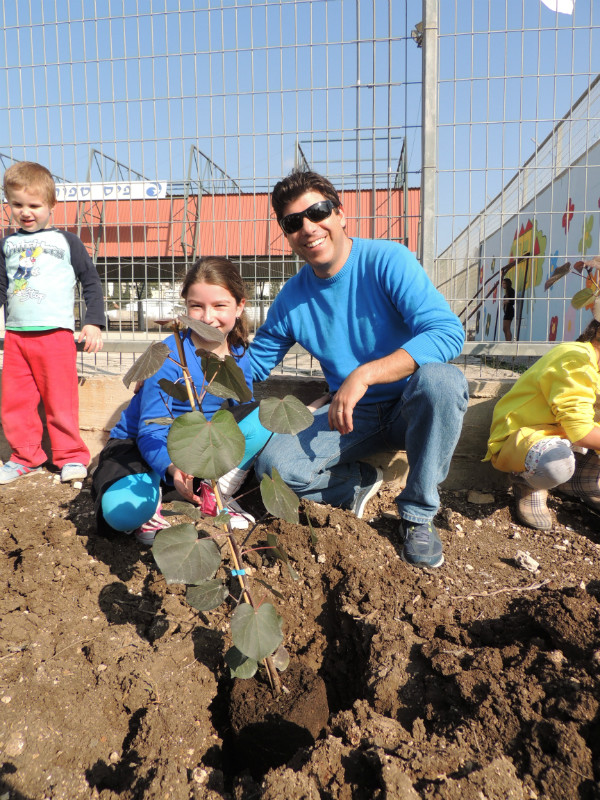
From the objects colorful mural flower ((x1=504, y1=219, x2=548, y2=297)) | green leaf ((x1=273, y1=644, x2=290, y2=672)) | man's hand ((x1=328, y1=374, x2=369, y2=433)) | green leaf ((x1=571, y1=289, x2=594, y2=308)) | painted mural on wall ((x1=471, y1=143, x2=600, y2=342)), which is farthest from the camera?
colorful mural flower ((x1=504, y1=219, x2=548, y2=297))

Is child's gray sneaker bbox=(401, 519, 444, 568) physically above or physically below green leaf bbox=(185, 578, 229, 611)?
below

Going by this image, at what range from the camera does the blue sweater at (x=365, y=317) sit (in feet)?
7.47

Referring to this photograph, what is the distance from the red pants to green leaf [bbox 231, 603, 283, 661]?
2.10 metres

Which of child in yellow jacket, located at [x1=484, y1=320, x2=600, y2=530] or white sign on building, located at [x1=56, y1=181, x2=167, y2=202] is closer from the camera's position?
child in yellow jacket, located at [x1=484, y1=320, x2=600, y2=530]

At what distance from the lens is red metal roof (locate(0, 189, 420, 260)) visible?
3.31m

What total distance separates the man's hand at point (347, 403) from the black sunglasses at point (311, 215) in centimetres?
69

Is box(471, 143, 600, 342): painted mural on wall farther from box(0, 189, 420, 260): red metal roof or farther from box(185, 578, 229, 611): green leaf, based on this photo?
box(185, 578, 229, 611): green leaf

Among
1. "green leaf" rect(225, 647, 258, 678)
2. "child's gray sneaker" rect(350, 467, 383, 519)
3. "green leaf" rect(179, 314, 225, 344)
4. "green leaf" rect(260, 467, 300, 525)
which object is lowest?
"child's gray sneaker" rect(350, 467, 383, 519)

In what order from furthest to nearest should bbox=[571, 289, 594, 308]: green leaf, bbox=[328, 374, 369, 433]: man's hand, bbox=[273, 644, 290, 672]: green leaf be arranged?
bbox=[571, 289, 594, 308]: green leaf < bbox=[328, 374, 369, 433]: man's hand < bbox=[273, 644, 290, 672]: green leaf

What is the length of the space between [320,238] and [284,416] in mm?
1344

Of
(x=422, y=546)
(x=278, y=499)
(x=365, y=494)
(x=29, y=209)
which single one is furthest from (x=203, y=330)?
(x=29, y=209)

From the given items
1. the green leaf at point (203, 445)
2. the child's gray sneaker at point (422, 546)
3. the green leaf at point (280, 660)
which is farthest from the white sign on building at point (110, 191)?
the green leaf at point (280, 660)

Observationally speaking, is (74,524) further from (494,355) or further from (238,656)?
(494,355)

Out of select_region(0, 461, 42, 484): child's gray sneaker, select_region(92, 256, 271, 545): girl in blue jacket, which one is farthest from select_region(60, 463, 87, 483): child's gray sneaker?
select_region(92, 256, 271, 545): girl in blue jacket
